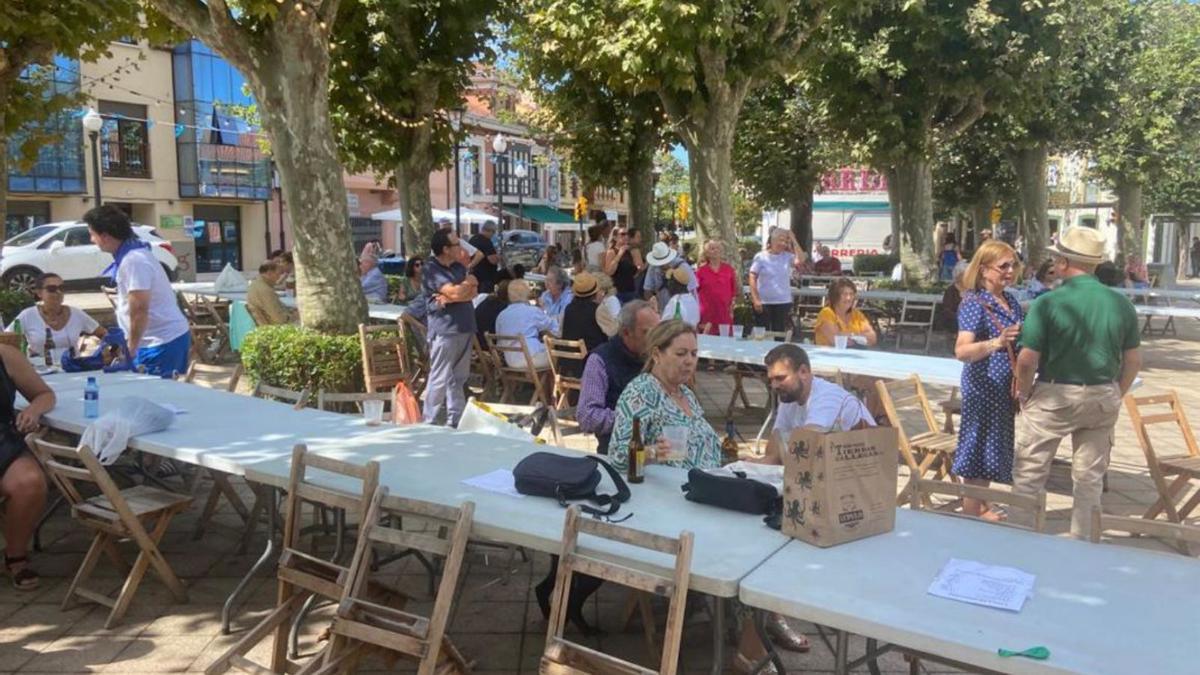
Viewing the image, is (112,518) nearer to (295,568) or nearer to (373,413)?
(295,568)

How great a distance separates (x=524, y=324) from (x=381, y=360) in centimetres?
123

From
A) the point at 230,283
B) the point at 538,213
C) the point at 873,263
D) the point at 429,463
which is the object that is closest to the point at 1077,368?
the point at 429,463

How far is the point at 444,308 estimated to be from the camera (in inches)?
262

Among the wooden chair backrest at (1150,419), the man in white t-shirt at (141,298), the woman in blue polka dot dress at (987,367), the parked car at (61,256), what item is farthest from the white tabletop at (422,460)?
the parked car at (61,256)

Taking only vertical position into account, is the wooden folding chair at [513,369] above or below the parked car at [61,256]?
below

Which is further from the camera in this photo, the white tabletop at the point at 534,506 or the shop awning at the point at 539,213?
the shop awning at the point at 539,213

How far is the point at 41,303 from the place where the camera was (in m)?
6.84

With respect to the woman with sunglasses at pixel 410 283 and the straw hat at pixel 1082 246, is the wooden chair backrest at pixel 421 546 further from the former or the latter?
the woman with sunglasses at pixel 410 283

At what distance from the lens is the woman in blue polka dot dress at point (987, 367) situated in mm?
4625

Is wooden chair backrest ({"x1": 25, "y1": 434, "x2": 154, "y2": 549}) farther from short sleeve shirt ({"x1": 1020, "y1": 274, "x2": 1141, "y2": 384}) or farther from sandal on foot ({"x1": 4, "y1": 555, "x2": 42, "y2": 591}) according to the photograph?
short sleeve shirt ({"x1": 1020, "y1": 274, "x2": 1141, "y2": 384})

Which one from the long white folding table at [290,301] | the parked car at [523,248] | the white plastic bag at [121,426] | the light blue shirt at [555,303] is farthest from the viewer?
the parked car at [523,248]

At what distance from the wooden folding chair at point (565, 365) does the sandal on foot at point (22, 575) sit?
11.5 ft

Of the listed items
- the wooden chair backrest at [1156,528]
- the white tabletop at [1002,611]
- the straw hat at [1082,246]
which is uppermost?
the straw hat at [1082,246]

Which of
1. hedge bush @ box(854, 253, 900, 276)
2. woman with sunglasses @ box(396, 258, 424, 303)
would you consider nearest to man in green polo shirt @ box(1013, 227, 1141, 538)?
woman with sunglasses @ box(396, 258, 424, 303)
